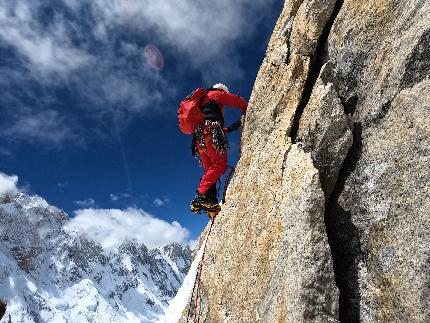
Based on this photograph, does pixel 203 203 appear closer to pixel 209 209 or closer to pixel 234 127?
pixel 209 209

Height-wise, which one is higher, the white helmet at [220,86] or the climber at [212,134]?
the white helmet at [220,86]

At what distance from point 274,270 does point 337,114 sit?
9.25 ft

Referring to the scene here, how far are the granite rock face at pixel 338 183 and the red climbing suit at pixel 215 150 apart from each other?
5.02ft

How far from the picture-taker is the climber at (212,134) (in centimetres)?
1108

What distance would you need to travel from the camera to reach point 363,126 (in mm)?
7035

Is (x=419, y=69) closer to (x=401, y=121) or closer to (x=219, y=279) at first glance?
(x=401, y=121)

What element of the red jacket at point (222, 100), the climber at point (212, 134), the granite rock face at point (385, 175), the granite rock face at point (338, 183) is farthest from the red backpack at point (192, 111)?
the granite rock face at point (385, 175)

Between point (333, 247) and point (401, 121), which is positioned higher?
point (401, 121)

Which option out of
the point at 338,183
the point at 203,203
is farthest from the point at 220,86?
the point at 338,183

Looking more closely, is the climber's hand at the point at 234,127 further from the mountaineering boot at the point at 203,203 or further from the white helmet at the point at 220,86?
the mountaineering boot at the point at 203,203

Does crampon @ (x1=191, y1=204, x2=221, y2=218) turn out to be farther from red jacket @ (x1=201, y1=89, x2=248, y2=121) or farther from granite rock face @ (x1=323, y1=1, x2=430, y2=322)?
granite rock face @ (x1=323, y1=1, x2=430, y2=322)

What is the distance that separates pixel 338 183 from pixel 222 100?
4.89m

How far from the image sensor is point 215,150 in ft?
36.5

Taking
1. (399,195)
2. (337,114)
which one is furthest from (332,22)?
(399,195)
